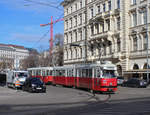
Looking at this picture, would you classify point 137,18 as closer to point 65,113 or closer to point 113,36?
point 113,36

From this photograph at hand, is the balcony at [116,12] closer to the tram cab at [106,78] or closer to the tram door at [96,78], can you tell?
the tram door at [96,78]

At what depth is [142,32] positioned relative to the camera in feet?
145

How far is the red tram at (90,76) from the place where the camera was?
2478 cm

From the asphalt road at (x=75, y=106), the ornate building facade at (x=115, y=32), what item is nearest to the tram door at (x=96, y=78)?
the asphalt road at (x=75, y=106)

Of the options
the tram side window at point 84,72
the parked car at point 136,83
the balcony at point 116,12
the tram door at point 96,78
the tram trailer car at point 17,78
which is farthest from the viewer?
the balcony at point 116,12

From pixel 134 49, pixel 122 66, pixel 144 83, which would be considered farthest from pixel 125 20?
pixel 144 83

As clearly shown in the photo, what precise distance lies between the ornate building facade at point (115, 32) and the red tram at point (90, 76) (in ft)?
29.8

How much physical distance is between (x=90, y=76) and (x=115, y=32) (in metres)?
23.8

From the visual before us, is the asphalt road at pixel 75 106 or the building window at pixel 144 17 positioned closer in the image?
the asphalt road at pixel 75 106

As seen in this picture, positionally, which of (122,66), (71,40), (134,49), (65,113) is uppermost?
(71,40)

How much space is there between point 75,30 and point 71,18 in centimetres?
411

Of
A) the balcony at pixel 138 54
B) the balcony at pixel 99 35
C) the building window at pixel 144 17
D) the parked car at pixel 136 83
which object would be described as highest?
the building window at pixel 144 17

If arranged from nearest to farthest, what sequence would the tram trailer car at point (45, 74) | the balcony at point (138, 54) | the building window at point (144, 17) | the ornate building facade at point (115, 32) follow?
the tram trailer car at point (45, 74) → the balcony at point (138, 54) → the building window at point (144, 17) → the ornate building facade at point (115, 32)

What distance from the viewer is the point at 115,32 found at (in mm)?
49125
